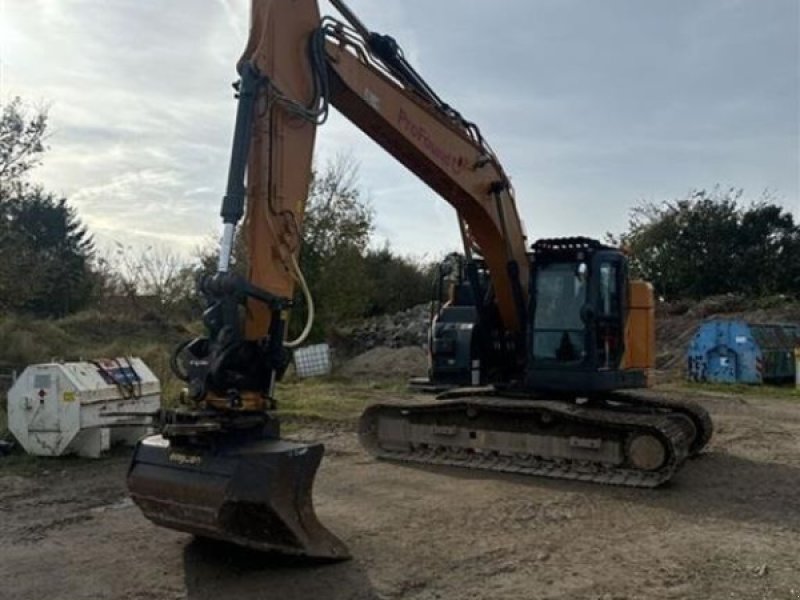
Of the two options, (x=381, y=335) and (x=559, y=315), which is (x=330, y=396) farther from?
(x=381, y=335)

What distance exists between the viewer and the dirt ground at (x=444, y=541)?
4.96m

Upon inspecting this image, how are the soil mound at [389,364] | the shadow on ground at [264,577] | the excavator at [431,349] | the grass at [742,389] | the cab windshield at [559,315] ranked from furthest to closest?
the soil mound at [389,364], the grass at [742,389], the cab windshield at [559,315], the excavator at [431,349], the shadow on ground at [264,577]

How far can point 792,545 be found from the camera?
5.95 metres

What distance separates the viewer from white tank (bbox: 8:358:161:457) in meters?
8.75

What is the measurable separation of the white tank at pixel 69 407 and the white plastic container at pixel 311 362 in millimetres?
12039

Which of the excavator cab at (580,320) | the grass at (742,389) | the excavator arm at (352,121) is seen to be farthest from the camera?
the grass at (742,389)

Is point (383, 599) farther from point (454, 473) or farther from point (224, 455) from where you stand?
point (454, 473)

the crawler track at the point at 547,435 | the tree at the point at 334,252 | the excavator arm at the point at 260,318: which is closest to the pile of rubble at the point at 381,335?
the tree at the point at 334,252

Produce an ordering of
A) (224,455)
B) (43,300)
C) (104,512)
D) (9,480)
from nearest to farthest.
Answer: (224,455), (104,512), (9,480), (43,300)

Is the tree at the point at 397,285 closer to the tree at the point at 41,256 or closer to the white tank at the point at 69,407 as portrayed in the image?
the tree at the point at 41,256

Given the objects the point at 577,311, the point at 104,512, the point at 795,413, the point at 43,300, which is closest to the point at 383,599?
the point at 104,512

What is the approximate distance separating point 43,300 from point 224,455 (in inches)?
1117

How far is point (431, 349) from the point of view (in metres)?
9.96

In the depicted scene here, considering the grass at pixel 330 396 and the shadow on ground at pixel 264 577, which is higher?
the grass at pixel 330 396
